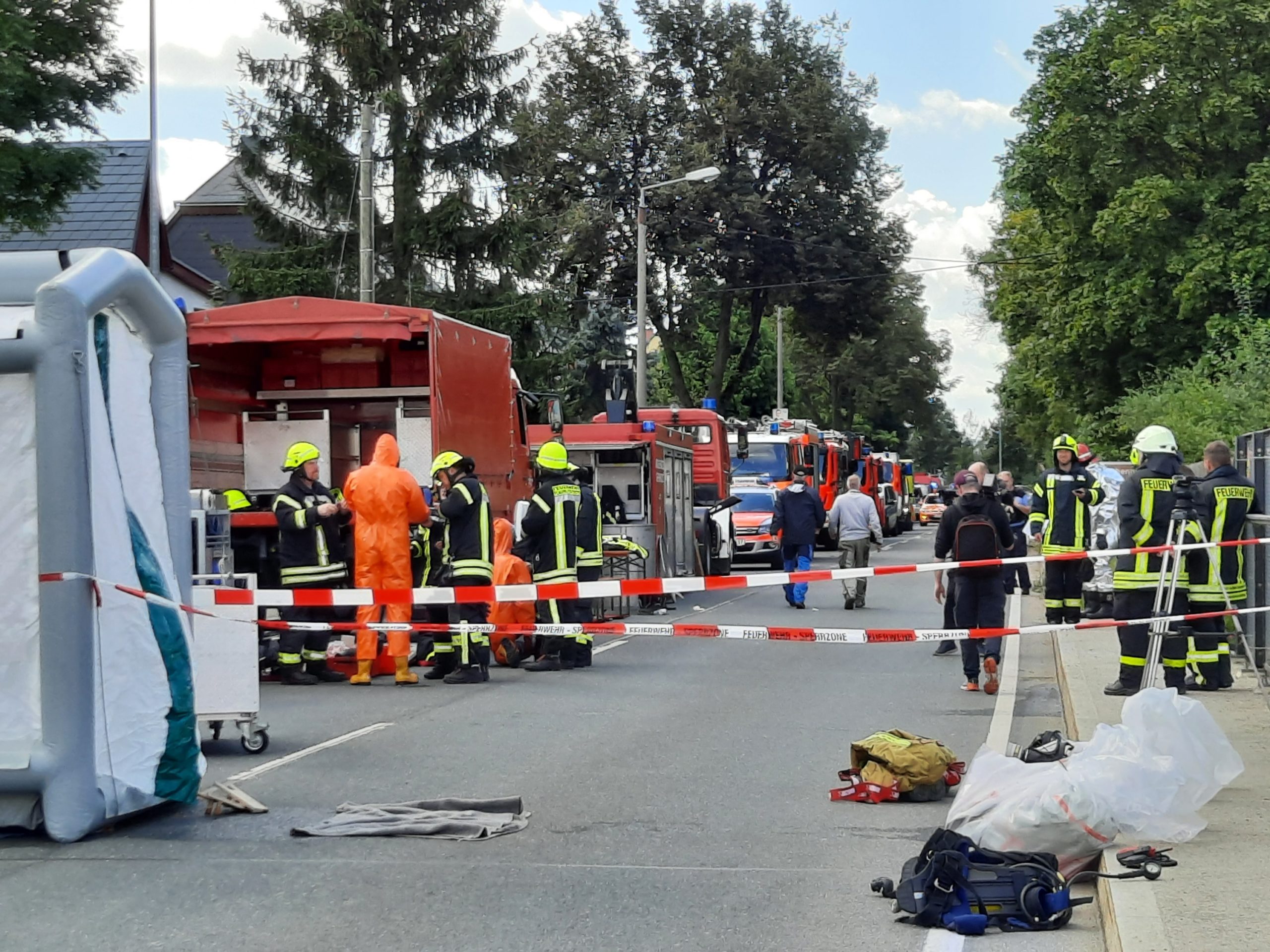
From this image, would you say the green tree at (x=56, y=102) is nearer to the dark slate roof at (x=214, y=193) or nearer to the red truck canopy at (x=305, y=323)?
the red truck canopy at (x=305, y=323)

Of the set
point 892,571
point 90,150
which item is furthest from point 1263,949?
point 90,150

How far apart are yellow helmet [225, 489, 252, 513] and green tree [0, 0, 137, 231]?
25.3ft

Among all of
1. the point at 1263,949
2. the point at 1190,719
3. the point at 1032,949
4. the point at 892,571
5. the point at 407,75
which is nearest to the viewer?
the point at 1263,949

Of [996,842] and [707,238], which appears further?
[707,238]

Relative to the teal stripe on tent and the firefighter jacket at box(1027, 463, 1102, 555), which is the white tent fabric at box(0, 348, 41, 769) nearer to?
the teal stripe on tent

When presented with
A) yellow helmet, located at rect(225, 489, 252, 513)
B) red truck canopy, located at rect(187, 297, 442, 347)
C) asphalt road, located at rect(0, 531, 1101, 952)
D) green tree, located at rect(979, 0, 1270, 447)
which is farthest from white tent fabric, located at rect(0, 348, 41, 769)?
green tree, located at rect(979, 0, 1270, 447)

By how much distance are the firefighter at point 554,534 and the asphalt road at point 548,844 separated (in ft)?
5.57

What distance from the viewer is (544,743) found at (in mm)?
10383

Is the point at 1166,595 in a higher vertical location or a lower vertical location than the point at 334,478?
lower

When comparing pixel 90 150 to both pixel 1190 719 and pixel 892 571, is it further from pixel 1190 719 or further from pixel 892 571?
pixel 1190 719

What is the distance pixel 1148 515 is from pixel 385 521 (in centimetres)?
585

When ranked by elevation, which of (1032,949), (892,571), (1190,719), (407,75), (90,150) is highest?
(407,75)

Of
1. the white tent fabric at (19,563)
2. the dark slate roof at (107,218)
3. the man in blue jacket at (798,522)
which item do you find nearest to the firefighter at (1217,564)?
the white tent fabric at (19,563)

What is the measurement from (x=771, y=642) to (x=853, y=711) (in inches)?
236
